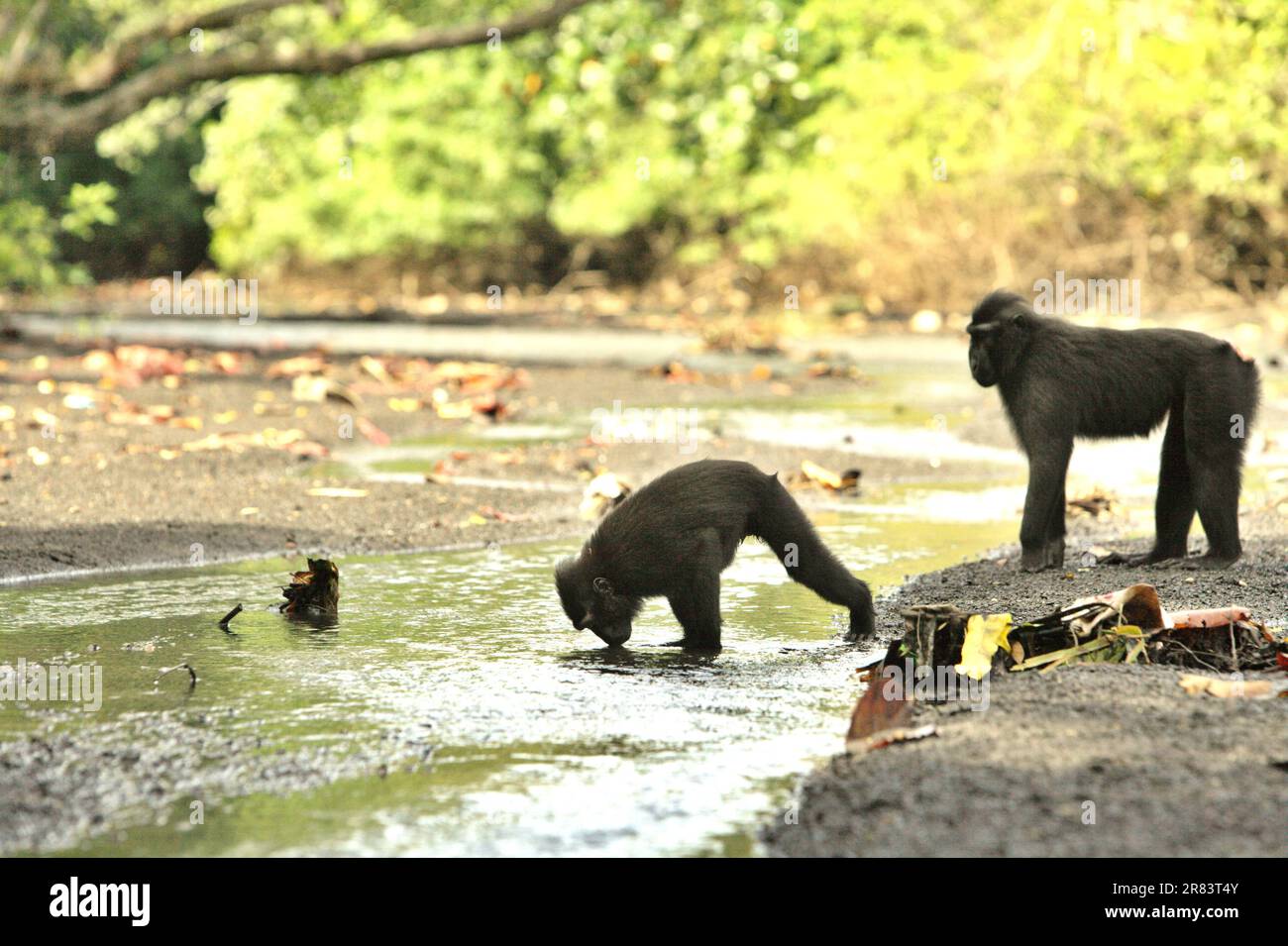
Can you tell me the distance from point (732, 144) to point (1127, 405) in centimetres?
1262

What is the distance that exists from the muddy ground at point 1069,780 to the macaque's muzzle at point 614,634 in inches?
55.3

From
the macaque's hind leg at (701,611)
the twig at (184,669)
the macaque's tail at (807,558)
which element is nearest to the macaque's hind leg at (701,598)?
the macaque's hind leg at (701,611)

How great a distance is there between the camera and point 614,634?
6078mm

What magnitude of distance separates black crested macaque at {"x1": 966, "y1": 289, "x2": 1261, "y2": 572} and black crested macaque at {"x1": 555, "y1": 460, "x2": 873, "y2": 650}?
1.31m

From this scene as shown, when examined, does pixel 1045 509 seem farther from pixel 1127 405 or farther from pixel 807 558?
pixel 807 558

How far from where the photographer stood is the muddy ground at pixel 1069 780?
12.6ft

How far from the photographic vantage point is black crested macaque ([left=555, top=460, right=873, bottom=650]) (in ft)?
19.9

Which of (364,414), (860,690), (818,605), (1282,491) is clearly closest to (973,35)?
(364,414)

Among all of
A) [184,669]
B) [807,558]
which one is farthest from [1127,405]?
[184,669]

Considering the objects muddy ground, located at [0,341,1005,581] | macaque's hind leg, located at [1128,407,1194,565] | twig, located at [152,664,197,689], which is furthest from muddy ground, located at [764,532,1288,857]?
muddy ground, located at [0,341,1005,581]

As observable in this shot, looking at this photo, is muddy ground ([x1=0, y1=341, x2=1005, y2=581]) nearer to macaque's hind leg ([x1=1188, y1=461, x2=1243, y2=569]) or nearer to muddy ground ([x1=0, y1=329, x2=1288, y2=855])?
muddy ground ([x1=0, y1=329, x2=1288, y2=855])

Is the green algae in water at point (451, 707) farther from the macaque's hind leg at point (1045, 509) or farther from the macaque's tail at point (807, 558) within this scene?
the macaque's hind leg at point (1045, 509)

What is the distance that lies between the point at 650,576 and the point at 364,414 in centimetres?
765

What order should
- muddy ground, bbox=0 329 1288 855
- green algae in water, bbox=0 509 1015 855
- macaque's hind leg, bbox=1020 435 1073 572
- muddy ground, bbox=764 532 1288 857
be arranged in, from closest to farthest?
muddy ground, bbox=764 532 1288 857 < muddy ground, bbox=0 329 1288 855 < green algae in water, bbox=0 509 1015 855 < macaque's hind leg, bbox=1020 435 1073 572
